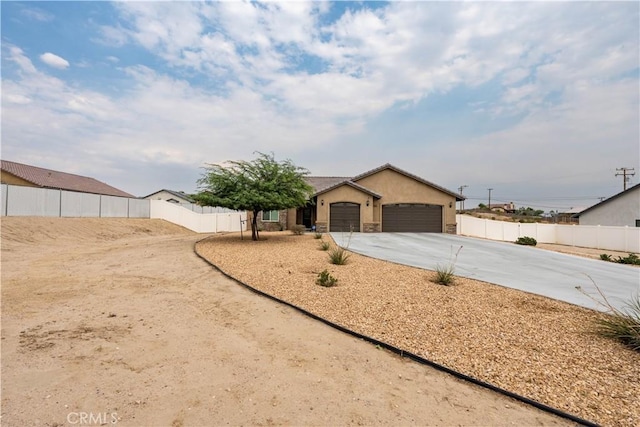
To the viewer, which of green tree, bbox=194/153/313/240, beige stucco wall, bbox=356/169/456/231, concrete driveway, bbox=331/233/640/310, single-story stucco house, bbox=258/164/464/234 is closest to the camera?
concrete driveway, bbox=331/233/640/310

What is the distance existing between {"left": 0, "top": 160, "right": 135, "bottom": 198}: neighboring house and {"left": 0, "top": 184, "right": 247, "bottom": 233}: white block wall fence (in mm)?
11487

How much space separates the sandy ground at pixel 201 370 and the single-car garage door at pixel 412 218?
17.8 meters

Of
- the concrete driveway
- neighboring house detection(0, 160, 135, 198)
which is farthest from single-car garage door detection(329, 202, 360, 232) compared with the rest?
neighboring house detection(0, 160, 135, 198)

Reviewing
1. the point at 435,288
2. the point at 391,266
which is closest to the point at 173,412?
the point at 435,288

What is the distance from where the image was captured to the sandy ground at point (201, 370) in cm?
310

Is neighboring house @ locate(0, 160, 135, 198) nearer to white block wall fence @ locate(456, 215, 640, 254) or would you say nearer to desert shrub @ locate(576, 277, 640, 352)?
white block wall fence @ locate(456, 215, 640, 254)

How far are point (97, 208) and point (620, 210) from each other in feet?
153

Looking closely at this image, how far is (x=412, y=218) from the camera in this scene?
77.2 ft

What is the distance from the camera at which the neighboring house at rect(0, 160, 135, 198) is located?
1245 inches

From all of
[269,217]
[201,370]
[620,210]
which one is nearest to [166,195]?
[269,217]

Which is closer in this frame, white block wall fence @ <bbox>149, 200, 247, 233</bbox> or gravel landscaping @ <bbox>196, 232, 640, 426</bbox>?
gravel landscaping @ <bbox>196, 232, 640, 426</bbox>

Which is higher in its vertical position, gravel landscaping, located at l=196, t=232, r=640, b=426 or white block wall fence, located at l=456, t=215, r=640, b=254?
white block wall fence, located at l=456, t=215, r=640, b=254

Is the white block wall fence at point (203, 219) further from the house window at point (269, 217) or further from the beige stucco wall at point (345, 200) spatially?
the beige stucco wall at point (345, 200)

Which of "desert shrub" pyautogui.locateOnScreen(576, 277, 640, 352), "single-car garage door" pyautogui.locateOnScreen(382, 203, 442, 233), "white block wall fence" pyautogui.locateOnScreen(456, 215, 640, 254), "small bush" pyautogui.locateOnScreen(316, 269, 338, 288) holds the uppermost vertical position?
"single-car garage door" pyautogui.locateOnScreen(382, 203, 442, 233)
